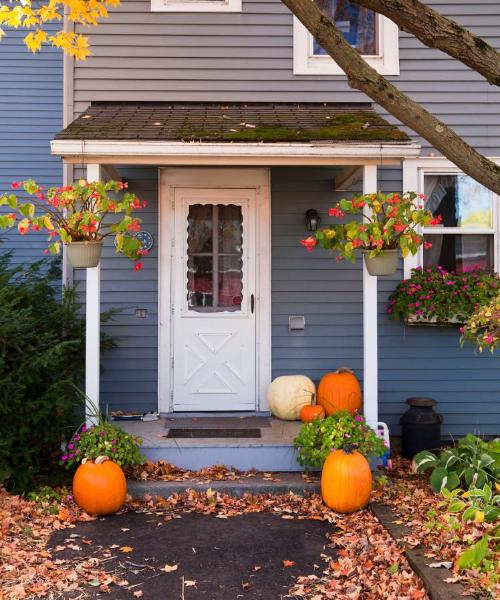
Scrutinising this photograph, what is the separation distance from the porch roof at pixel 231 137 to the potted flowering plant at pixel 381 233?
0.56 m

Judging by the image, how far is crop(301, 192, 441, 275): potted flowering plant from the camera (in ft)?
16.1

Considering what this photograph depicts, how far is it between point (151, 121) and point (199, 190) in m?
0.95

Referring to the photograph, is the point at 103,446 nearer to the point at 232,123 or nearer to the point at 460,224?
the point at 232,123

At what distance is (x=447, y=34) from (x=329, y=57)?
319cm

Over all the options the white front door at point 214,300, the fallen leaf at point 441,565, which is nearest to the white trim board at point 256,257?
the white front door at point 214,300

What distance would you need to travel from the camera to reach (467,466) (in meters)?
4.75

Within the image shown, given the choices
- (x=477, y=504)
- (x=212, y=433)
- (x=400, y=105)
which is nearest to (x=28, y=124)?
(x=212, y=433)

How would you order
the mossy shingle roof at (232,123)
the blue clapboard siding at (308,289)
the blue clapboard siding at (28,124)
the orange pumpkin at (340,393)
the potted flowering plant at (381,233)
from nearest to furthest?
1. the potted flowering plant at (381,233)
2. the mossy shingle roof at (232,123)
3. the orange pumpkin at (340,393)
4. the blue clapboard siding at (308,289)
5. the blue clapboard siding at (28,124)

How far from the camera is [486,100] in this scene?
6.66 metres

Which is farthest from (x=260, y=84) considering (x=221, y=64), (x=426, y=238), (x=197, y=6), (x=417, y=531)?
(x=417, y=531)

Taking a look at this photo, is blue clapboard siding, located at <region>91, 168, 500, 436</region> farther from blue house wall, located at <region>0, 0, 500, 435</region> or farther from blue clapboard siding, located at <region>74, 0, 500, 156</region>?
blue clapboard siding, located at <region>74, 0, 500, 156</region>

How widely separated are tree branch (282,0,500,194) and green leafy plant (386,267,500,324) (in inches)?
104

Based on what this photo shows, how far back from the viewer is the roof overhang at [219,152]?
528 centimetres

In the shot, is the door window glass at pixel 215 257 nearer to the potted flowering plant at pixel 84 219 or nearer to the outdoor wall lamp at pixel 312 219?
the outdoor wall lamp at pixel 312 219
